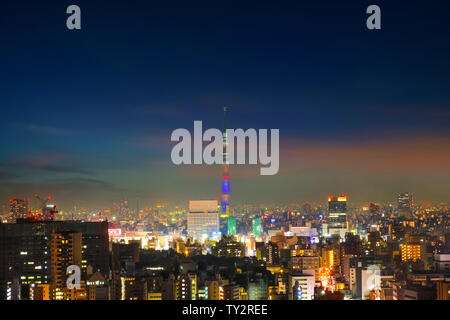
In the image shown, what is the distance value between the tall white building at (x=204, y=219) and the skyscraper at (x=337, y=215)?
3105 mm

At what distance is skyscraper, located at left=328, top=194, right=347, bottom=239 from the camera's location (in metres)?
12.2

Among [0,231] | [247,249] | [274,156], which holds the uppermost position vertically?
[274,156]

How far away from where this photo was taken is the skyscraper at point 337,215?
12211mm

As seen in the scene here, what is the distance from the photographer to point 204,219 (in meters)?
17.0

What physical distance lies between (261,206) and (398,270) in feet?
10.7

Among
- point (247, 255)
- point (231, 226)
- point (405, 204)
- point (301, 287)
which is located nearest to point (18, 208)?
point (247, 255)

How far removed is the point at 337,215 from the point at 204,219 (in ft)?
16.1

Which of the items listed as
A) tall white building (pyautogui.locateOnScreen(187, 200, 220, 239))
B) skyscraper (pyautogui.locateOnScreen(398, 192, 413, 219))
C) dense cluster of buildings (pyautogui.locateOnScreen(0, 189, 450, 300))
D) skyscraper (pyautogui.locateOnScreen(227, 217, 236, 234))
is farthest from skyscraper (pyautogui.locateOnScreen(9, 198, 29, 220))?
skyscraper (pyautogui.locateOnScreen(398, 192, 413, 219))

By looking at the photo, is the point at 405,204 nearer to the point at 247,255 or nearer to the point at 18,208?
the point at 247,255

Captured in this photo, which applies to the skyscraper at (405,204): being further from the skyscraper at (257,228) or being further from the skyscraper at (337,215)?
the skyscraper at (257,228)

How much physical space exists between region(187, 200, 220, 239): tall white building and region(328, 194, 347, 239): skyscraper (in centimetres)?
310

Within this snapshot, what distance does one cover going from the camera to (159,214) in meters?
12.0
